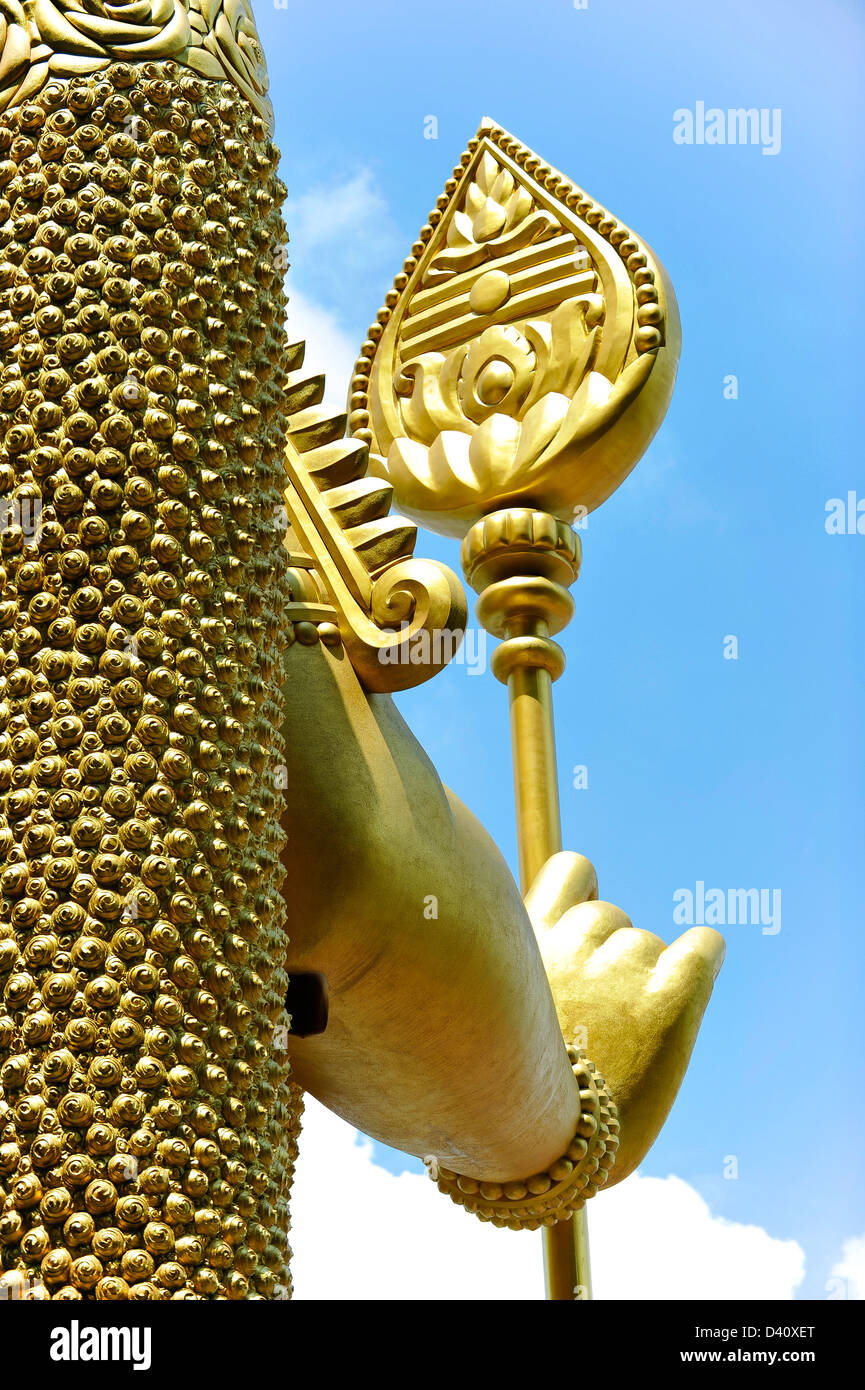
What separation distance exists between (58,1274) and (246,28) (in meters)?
1.05

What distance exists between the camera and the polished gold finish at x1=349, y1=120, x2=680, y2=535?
315cm

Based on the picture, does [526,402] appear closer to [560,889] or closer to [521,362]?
[521,362]

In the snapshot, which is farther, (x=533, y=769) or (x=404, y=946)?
(x=533, y=769)

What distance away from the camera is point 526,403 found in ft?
10.5

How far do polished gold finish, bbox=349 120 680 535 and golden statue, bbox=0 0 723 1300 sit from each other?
1.40 m

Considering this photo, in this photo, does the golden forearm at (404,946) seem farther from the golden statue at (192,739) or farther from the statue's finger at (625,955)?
the statue's finger at (625,955)

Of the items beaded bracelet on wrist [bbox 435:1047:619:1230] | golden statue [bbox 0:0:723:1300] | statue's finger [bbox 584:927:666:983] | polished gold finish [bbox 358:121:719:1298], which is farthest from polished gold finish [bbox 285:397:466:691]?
polished gold finish [bbox 358:121:719:1298]

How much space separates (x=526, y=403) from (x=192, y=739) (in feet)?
6.63

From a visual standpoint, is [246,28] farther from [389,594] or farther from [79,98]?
[389,594]

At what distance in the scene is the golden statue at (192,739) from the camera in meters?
1.19

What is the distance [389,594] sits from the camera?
1578 mm

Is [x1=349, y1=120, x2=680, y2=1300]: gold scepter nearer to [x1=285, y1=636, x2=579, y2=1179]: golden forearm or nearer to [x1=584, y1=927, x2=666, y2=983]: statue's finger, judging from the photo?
[x1=584, y1=927, x2=666, y2=983]: statue's finger

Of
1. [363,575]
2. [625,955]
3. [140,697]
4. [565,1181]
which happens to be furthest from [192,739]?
[625,955]
